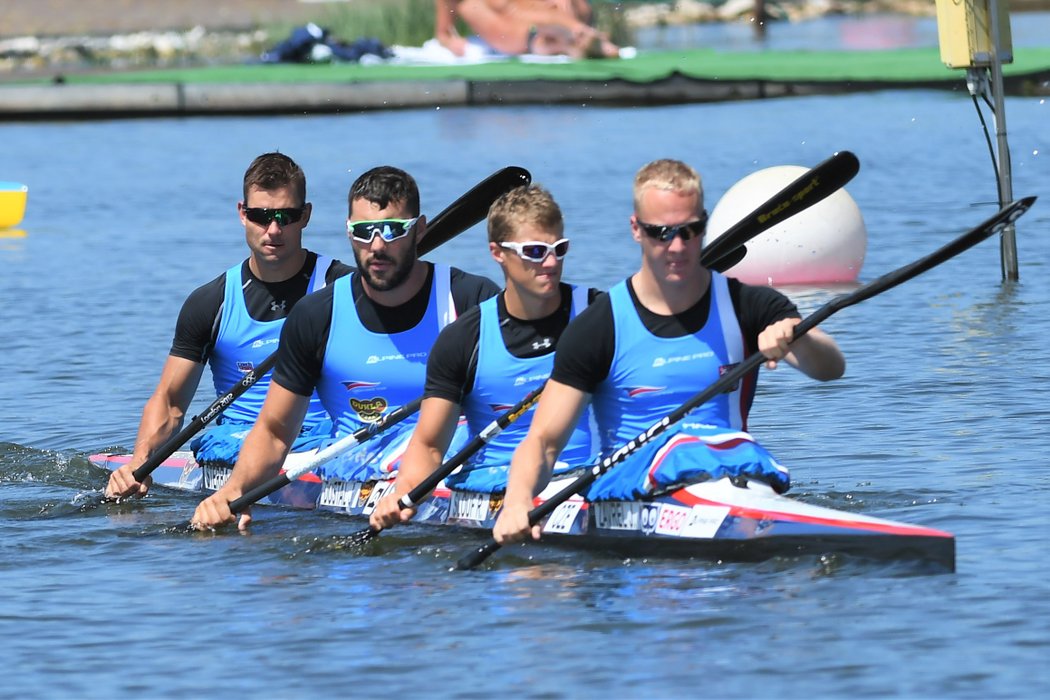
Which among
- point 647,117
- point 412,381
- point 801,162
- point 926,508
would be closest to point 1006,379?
point 926,508

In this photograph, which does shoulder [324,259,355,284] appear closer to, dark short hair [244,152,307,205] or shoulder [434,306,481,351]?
dark short hair [244,152,307,205]

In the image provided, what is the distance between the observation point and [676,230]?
20.7 feet

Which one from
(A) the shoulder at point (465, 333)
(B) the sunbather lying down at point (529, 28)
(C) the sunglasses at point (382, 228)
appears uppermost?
(B) the sunbather lying down at point (529, 28)

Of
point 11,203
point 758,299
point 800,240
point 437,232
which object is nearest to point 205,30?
point 11,203

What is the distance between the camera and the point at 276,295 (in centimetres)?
859

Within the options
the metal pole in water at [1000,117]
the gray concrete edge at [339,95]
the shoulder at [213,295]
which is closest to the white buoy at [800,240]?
the metal pole in water at [1000,117]

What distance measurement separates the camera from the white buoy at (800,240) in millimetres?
14117

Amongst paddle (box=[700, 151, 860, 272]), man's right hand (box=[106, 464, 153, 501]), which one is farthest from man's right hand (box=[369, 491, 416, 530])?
man's right hand (box=[106, 464, 153, 501])

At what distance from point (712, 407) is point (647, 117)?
2169 centimetres

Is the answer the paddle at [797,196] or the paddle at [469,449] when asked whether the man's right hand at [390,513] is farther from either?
the paddle at [797,196]

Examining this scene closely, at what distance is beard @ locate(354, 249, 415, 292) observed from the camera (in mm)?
7516

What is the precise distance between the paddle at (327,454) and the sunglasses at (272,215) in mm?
1033

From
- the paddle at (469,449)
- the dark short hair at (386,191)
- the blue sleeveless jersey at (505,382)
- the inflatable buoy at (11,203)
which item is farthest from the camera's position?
the inflatable buoy at (11,203)

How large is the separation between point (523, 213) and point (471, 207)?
1986 millimetres
